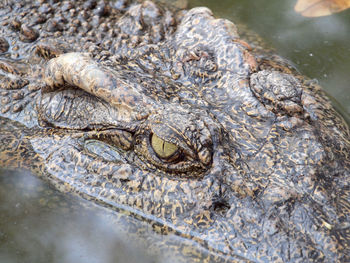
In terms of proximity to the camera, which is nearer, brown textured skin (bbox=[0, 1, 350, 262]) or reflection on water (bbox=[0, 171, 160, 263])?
brown textured skin (bbox=[0, 1, 350, 262])

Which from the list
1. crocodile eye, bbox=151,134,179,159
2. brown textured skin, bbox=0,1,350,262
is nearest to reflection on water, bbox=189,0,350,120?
brown textured skin, bbox=0,1,350,262

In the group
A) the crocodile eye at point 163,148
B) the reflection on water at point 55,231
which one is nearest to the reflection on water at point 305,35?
the crocodile eye at point 163,148

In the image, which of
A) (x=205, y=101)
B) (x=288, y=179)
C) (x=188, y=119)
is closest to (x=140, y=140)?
(x=188, y=119)

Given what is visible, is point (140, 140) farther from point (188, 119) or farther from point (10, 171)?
point (10, 171)

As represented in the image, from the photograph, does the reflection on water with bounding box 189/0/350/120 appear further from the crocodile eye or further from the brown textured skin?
the crocodile eye

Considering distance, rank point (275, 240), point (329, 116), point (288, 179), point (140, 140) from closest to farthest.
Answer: point (275, 240) < point (288, 179) < point (140, 140) < point (329, 116)
